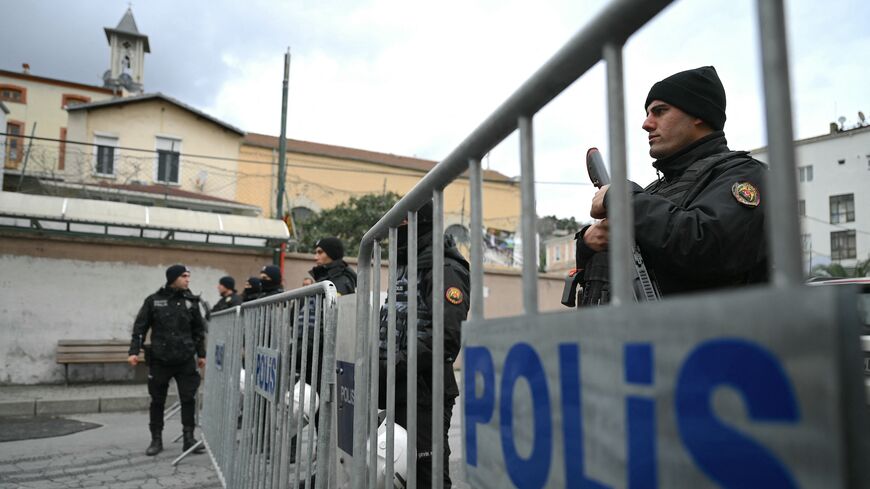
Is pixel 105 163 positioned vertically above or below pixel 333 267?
above

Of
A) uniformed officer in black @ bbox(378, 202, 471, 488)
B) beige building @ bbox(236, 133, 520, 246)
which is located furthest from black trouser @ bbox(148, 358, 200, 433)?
beige building @ bbox(236, 133, 520, 246)

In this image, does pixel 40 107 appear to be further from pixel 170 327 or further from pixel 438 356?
pixel 438 356

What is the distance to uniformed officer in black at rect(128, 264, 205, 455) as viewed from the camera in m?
6.18

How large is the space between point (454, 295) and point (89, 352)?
9835 mm

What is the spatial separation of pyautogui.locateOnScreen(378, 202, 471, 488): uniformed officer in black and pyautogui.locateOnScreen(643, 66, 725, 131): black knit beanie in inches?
34.5

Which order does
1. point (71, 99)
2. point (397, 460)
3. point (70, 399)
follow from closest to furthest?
1. point (397, 460)
2. point (70, 399)
3. point (71, 99)

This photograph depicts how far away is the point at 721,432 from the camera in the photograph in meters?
0.69

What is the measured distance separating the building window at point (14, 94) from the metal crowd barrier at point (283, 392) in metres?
45.8

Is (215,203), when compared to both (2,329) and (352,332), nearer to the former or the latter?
(2,329)

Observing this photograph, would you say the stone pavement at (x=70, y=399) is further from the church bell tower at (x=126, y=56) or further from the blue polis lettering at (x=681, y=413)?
the church bell tower at (x=126, y=56)

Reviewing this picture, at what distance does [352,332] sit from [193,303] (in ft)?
17.5

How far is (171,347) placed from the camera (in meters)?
6.37

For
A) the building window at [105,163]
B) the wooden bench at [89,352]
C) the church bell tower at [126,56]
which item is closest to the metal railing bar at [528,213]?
the wooden bench at [89,352]

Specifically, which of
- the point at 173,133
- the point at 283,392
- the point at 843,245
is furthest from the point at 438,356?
the point at 843,245
